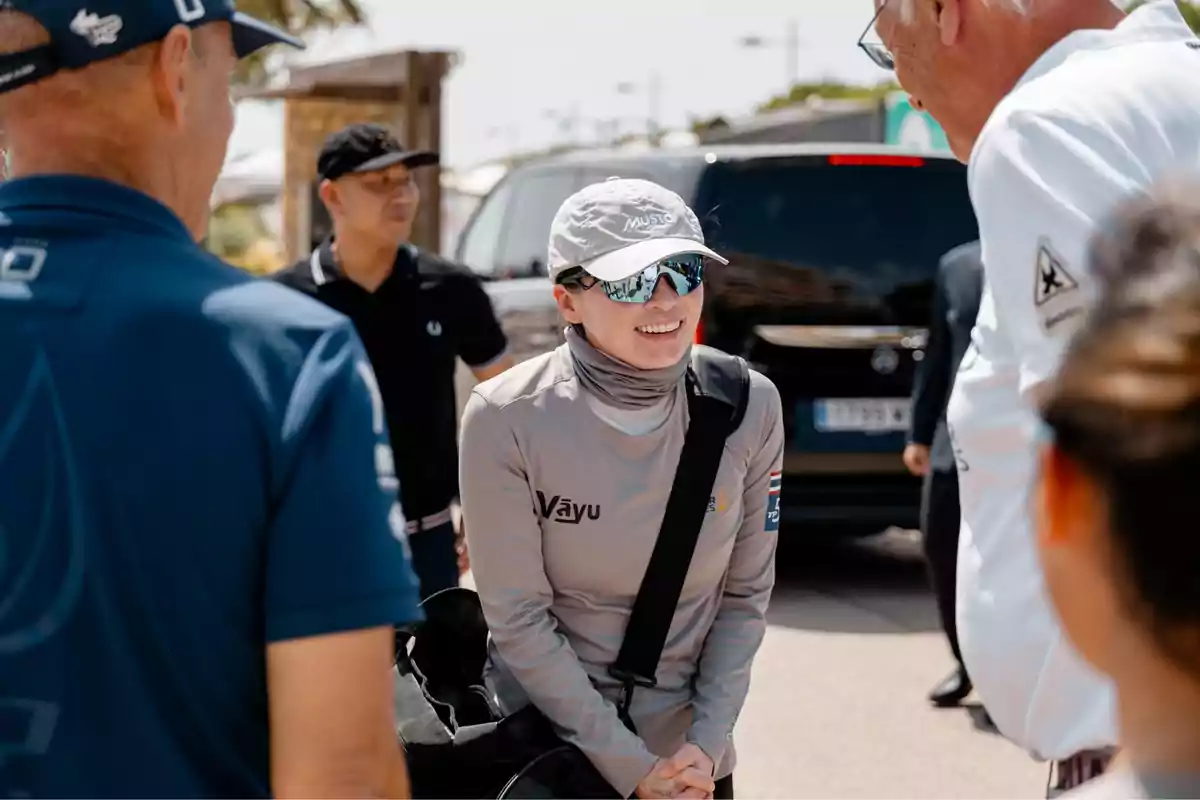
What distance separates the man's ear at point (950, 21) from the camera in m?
2.46

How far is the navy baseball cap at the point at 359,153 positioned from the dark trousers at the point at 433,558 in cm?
122

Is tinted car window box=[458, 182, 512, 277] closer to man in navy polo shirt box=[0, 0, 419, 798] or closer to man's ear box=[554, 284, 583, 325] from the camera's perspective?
man's ear box=[554, 284, 583, 325]

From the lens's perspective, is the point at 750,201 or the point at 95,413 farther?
the point at 750,201

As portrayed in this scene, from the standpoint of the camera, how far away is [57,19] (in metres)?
1.68

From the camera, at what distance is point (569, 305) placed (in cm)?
311

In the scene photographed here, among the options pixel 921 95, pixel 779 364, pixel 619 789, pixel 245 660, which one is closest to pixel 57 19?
pixel 245 660

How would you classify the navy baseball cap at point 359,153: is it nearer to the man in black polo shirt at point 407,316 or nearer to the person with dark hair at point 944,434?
the man in black polo shirt at point 407,316

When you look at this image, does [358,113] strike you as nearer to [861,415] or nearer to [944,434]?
[861,415]

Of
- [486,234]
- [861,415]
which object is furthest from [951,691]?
[486,234]

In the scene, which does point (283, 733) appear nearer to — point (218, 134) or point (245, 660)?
point (245, 660)

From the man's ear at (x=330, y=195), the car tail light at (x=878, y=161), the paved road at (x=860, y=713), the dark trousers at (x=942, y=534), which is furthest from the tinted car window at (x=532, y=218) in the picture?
the man's ear at (x=330, y=195)

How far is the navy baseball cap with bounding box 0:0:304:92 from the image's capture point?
167 centimetres

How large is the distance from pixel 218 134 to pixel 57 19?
222 millimetres

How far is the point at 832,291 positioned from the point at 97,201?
251 inches
